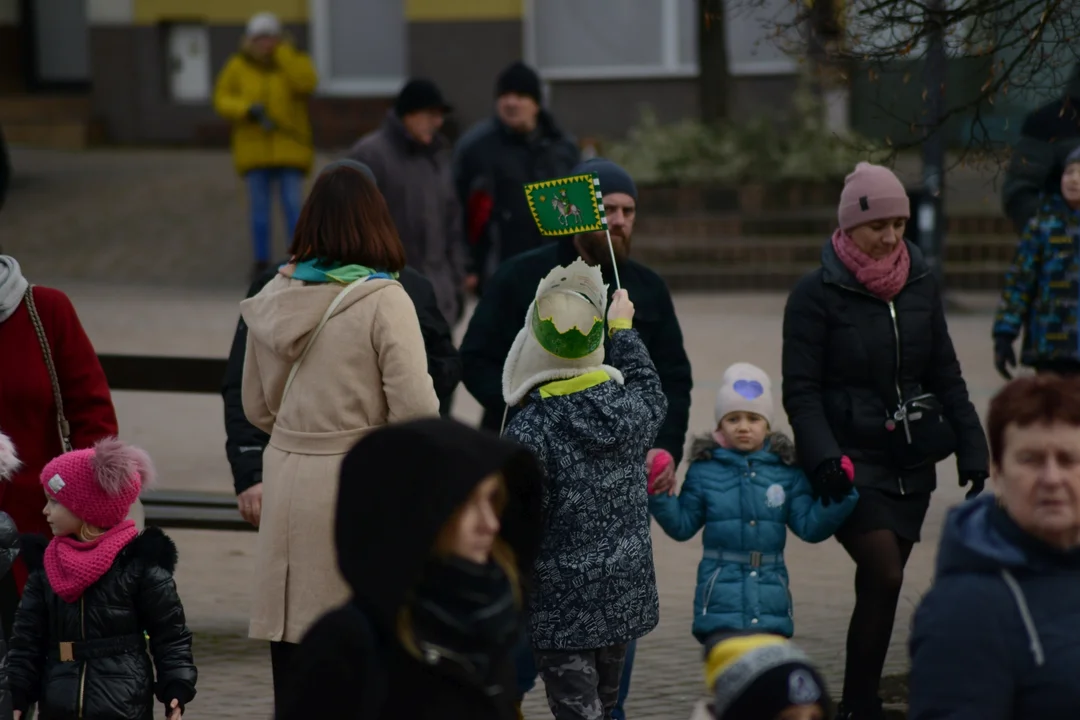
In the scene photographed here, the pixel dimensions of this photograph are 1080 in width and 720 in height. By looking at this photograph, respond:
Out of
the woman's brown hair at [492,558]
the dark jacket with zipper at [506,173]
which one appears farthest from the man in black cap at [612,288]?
the dark jacket with zipper at [506,173]

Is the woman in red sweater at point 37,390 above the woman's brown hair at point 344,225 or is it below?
below

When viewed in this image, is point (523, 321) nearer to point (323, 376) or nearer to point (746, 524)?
point (746, 524)

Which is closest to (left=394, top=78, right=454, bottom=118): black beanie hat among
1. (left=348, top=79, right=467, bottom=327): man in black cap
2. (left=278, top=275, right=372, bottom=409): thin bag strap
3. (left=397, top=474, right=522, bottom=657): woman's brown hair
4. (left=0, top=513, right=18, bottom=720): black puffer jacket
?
(left=348, top=79, right=467, bottom=327): man in black cap

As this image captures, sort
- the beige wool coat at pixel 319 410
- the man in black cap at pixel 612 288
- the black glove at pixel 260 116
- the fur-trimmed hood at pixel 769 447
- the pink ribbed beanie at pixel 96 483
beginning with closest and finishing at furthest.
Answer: the pink ribbed beanie at pixel 96 483, the beige wool coat at pixel 319 410, the fur-trimmed hood at pixel 769 447, the man in black cap at pixel 612 288, the black glove at pixel 260 116

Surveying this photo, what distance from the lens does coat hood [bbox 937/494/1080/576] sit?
3.02 m

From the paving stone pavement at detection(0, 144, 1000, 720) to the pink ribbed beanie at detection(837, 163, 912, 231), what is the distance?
1.72 meters

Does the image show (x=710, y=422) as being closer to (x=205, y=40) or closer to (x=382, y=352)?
(x=382, y=352)

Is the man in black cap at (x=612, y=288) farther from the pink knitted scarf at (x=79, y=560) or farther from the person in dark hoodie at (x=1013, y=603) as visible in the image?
the person in dark hoodie at (x=1013, y=603)

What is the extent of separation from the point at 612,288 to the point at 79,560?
6.46 ft

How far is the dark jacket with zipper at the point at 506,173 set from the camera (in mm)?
9461

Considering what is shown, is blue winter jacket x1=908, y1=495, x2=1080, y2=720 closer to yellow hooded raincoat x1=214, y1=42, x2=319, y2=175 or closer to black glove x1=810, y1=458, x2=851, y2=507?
black glove x1=810, y1=458, x2=851, y2=507

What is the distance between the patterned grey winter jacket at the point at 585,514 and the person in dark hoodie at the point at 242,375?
58 cm

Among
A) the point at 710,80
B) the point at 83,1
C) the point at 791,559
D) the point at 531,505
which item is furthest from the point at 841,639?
the point at 83,1

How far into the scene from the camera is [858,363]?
5.65 metres
